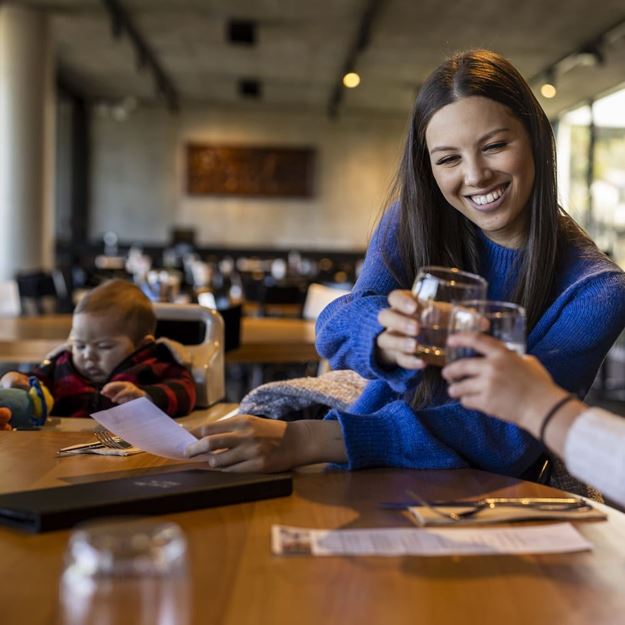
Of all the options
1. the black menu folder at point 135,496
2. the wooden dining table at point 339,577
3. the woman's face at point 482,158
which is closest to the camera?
the wooden dining table at point 339,577

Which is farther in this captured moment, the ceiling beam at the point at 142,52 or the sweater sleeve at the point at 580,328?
the ceiling beam at the point at 142,52

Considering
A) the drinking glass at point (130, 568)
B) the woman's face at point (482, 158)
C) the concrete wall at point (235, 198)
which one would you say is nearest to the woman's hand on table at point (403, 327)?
the woman's face at point (482, 158)

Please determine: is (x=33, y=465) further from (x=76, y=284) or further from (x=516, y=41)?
(x=516, y=41)

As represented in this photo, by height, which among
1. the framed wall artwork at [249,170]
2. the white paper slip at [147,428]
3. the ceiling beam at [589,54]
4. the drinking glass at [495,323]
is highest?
the ceiling beam at [589,54]

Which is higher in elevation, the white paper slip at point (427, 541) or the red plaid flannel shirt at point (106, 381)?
the white paper slip at point (427, 541)

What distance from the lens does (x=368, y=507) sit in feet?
4.01

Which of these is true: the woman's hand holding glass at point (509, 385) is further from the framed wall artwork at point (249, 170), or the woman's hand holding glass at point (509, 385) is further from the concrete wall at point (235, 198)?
the framed wall artwork at point (249, 170)

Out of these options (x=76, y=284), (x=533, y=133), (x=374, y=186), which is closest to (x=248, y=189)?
(x=374, y=186)

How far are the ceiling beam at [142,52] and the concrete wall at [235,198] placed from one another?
815 millimetres

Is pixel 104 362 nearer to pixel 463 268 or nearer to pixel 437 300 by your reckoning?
pixel 463 268

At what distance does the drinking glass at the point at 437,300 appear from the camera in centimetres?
113

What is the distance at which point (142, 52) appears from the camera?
11656 millimetres

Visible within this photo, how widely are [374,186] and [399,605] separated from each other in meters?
16.0

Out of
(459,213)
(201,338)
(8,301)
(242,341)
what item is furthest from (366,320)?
(8,301)
